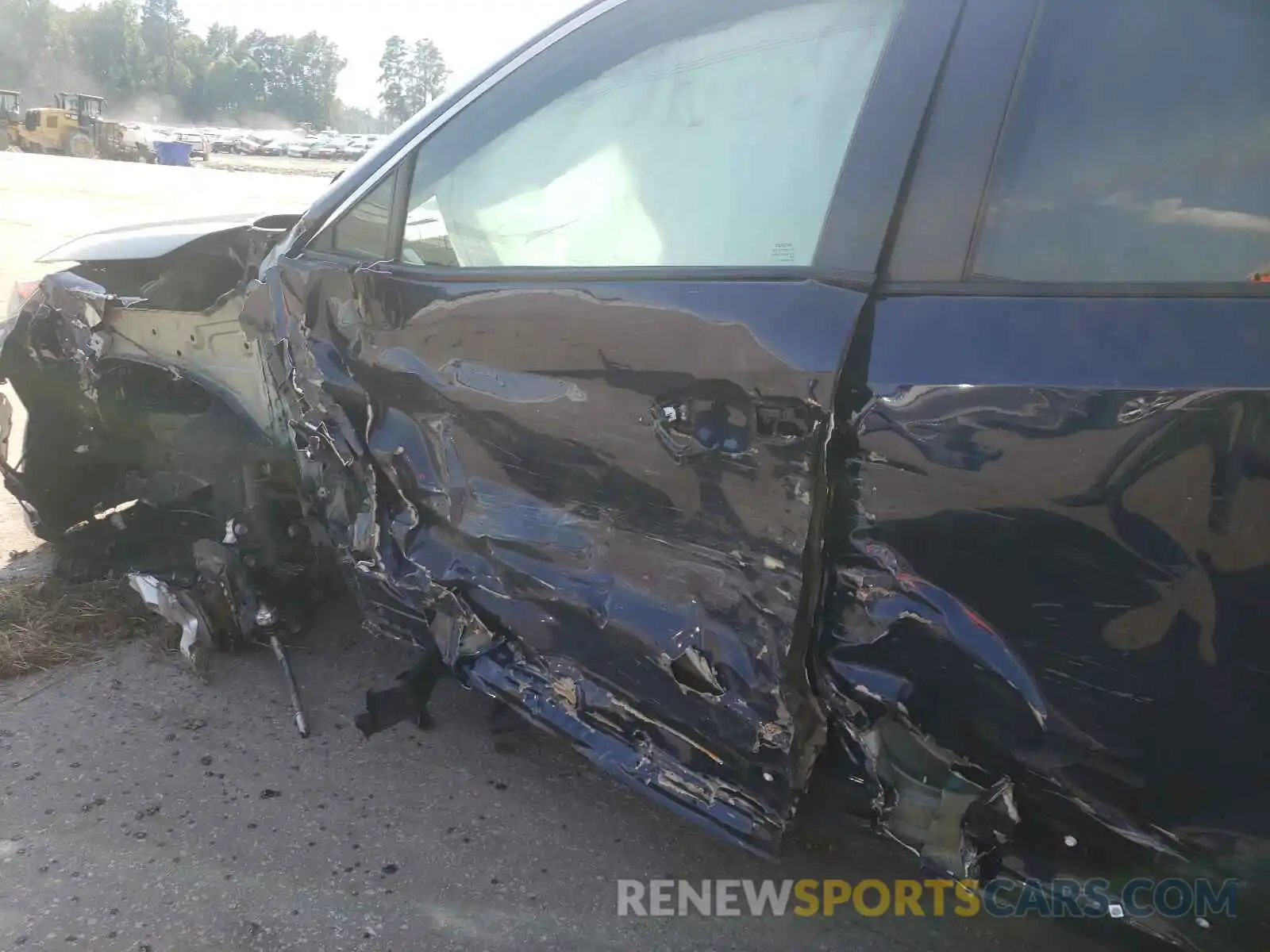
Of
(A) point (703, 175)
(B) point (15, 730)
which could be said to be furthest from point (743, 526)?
(B) point (15, 730)

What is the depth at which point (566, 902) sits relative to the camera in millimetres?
2100

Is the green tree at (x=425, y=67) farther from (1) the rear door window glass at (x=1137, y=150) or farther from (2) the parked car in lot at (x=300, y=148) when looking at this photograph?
(1) the rear door window glass at (x=1137, y=150)

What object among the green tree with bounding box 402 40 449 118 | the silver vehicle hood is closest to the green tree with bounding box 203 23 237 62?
the green tree with bounding box 402 40 449 118

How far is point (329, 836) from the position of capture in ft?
7.43

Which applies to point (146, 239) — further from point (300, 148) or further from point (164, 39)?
point (164, 39)

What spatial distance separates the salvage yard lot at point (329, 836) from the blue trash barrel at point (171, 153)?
3626 cm

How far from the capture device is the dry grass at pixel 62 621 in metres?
2.96

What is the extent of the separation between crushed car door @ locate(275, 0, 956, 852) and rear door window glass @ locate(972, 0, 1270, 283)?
193 millimetres

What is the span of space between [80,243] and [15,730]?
1.62 m

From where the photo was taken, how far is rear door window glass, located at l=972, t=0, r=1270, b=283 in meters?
1.37

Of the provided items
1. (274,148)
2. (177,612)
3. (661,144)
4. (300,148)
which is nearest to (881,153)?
(661,144)

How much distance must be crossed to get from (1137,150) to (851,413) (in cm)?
58

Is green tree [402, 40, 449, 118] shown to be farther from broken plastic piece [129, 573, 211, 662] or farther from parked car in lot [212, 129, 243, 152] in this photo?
broken plastic piece [129, 573, 211, 662]

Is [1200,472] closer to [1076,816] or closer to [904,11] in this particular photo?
[1076,816]
